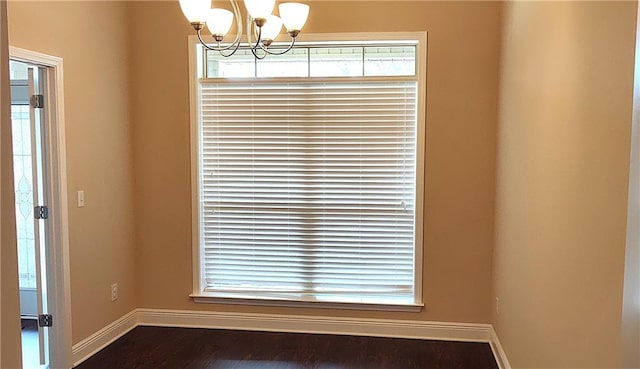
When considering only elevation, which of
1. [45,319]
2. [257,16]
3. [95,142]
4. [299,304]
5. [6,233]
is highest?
[257,16]

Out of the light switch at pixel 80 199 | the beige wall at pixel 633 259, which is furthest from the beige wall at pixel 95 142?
the beige wall at pixel 633 259

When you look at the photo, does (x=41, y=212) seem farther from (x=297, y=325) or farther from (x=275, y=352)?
(x=297, y=325)

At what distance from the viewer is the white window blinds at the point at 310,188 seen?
3.66 m

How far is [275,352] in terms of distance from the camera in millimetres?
3445

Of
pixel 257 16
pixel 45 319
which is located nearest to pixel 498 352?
pixel 257 16

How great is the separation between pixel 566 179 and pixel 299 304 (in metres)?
2.43

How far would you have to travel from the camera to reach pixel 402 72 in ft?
11.9

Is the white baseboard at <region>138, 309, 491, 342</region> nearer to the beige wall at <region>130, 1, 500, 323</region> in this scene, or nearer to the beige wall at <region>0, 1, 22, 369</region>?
the beige wall at <region>130, 1, 500, 323</region>

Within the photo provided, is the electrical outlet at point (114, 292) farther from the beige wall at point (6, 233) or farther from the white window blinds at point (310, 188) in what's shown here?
the beige wall at point (6, 233)

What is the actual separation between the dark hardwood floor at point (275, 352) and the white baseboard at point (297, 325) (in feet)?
0.21

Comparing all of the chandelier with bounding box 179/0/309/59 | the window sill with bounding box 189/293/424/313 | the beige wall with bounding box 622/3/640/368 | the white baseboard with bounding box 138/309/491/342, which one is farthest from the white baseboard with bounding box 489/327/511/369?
the chandelier with bounding box 179/0/309/59

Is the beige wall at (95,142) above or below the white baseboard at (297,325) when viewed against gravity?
above

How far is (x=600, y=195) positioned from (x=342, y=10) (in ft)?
8.29

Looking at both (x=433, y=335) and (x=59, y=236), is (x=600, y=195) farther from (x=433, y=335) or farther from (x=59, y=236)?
(x=59, y=236)
